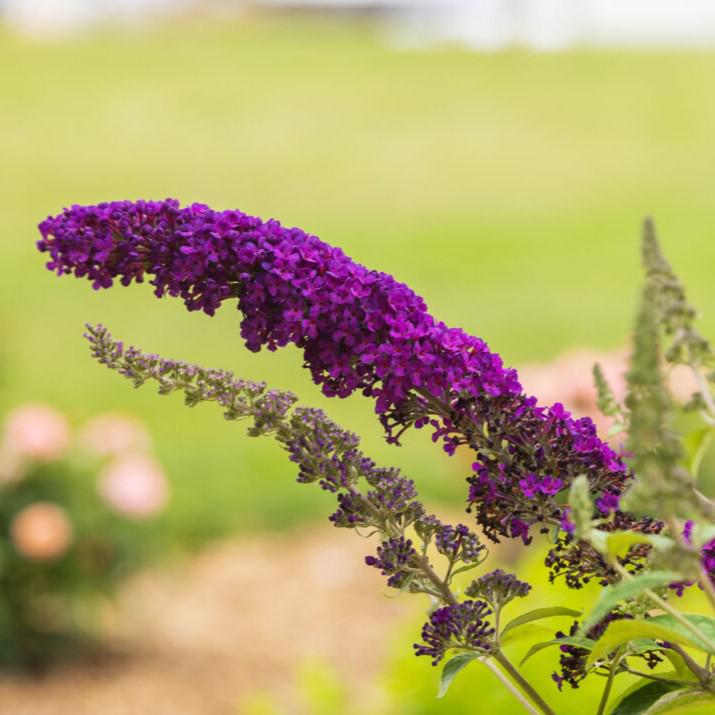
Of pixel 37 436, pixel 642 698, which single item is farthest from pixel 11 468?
pixel 642 698

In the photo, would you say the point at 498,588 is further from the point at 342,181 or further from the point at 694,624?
the point at 342,181

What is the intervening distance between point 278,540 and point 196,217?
5.54 meters

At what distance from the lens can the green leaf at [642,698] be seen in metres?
1.06

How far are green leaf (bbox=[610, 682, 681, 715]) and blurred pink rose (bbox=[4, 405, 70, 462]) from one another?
397 centimetres

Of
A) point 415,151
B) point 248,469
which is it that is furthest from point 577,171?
point 248,469

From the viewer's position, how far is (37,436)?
188 inches

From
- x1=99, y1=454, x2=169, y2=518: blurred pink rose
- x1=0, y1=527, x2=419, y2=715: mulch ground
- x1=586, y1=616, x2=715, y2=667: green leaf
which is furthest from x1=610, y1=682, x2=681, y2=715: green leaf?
x1=99, y1=454, x2=169, y2=518: blurred pink rose

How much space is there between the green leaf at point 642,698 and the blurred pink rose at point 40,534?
3.76 m

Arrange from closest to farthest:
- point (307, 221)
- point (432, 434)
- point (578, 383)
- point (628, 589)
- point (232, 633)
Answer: point (628, 589) < point (432, 434) < point (578, 383) < point (232, 633) < point (307, 221)

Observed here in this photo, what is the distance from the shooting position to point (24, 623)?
487 centimetres

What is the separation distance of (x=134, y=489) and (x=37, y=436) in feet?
1.40

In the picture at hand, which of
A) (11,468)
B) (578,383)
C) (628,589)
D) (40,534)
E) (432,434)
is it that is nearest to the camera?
(628,589)

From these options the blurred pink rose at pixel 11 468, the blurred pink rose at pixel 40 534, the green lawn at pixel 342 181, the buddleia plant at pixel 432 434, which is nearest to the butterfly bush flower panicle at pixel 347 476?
the buddleia plant at pixel 432 434

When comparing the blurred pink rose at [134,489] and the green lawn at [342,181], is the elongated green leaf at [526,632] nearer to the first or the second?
the blurred pink rose at [134,489]
